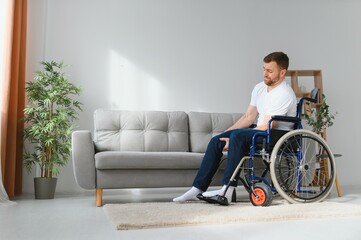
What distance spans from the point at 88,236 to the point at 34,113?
2110 mm

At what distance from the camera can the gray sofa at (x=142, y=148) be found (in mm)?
2635

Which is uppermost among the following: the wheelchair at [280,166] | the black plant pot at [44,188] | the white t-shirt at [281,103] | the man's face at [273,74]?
the man's face at [273,74]

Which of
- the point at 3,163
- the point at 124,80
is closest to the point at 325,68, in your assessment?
the point at 124,80

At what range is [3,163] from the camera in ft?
9.84

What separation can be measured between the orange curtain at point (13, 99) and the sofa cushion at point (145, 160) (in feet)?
3.04

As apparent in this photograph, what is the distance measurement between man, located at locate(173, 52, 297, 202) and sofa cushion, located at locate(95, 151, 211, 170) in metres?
0.27

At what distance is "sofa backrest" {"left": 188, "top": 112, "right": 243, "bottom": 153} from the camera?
3.41 meters

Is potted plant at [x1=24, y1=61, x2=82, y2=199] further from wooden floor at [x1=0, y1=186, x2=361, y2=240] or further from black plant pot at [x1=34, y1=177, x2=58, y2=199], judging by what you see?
wooden floor at [x1=0, y1=186, x2=361, y2=240]

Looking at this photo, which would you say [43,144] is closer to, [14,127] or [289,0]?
[14,127]

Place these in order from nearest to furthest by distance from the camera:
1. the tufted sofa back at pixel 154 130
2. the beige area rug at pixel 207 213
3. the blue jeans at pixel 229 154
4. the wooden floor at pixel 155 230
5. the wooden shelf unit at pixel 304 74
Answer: the wooden floor at pixel 155 230
the beige area rug at pixel 207 213
the blue jeans at pixel 229 154
the tufted sofa back at pixel 154 130
the wooden shelf unit at pixel 304 74

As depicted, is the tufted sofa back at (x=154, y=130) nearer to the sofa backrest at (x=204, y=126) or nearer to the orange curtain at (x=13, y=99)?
the sofa backrest at (x=204, y=126)

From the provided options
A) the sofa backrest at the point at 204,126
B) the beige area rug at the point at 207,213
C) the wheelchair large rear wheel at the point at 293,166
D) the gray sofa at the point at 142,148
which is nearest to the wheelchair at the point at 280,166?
the wheelchair large rear wheel at the point at 293,166

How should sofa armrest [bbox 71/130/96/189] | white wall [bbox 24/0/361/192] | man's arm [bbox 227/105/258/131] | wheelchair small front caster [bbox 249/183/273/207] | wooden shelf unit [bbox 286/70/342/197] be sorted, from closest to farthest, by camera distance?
wheelchair small front caster [bbox 249/183/273/207] → sofa armrest [bbox 71/130/96/189] → man's arm [bbox 227/105/258/131] → white wall [bbox 24/0/361/192] → wooden shelf unit [bbox 286/70/342/197]

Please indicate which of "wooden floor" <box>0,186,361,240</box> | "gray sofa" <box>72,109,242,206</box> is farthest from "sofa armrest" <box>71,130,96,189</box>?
"wooden floor" <box>0,186,361,240</box>
